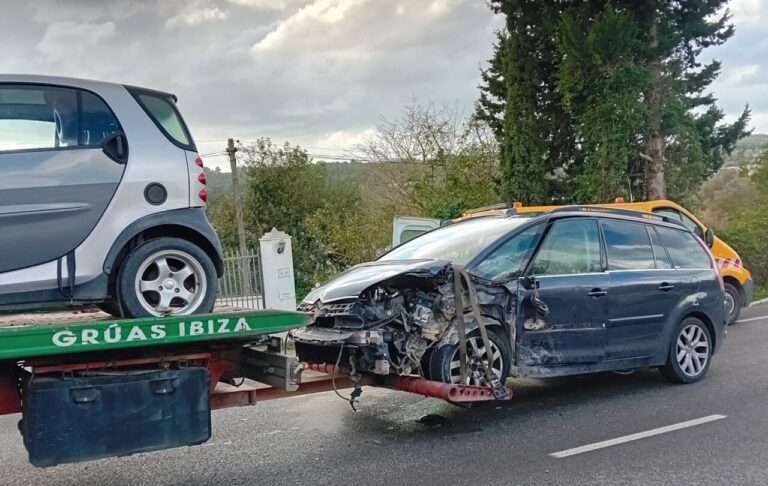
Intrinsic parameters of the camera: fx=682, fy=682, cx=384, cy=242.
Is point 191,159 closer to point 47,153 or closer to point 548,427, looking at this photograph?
point 47,153

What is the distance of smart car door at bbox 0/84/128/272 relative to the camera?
4.06m

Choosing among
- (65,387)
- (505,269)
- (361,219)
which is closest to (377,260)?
(505,269)

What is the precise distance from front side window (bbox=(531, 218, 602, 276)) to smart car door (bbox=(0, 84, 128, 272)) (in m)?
3.65

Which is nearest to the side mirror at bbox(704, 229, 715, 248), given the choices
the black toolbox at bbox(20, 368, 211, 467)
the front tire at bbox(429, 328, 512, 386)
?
the front tire at bbox(429, 328, 512, 386)

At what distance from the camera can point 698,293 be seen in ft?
23.9

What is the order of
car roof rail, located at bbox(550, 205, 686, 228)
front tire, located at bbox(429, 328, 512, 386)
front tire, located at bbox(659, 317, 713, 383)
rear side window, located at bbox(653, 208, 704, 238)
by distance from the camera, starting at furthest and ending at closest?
1. rear side window, located at bbox(653, 208, 704, 238)
2. front tire, located at bbox(659, 317, 713, 383)
3. car roof rail, located at bbox(550, 205, 686, 228)
4. front tire, located at bbox(429, 328, 512, 386)

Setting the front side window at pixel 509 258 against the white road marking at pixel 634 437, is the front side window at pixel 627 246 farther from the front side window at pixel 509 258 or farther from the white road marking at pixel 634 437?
the white road marking at pixel 634 437

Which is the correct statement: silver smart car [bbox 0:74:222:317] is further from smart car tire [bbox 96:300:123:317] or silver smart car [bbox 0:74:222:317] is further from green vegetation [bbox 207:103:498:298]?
green vegetation [bbox 207:103:498:298]

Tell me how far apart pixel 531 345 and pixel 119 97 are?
3.82 meters

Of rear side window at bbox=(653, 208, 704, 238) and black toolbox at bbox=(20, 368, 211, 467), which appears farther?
rear side window at bbox=(653, 208, 704, 238)

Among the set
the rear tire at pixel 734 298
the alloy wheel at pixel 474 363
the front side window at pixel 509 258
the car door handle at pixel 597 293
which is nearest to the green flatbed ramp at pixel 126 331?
the alloy wheel at pixel 474 363

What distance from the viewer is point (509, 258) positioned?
19.8 ft

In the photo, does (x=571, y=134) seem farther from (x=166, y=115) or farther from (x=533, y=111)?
(x=166, y=115)

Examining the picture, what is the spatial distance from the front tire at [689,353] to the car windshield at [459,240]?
2.17 meters
